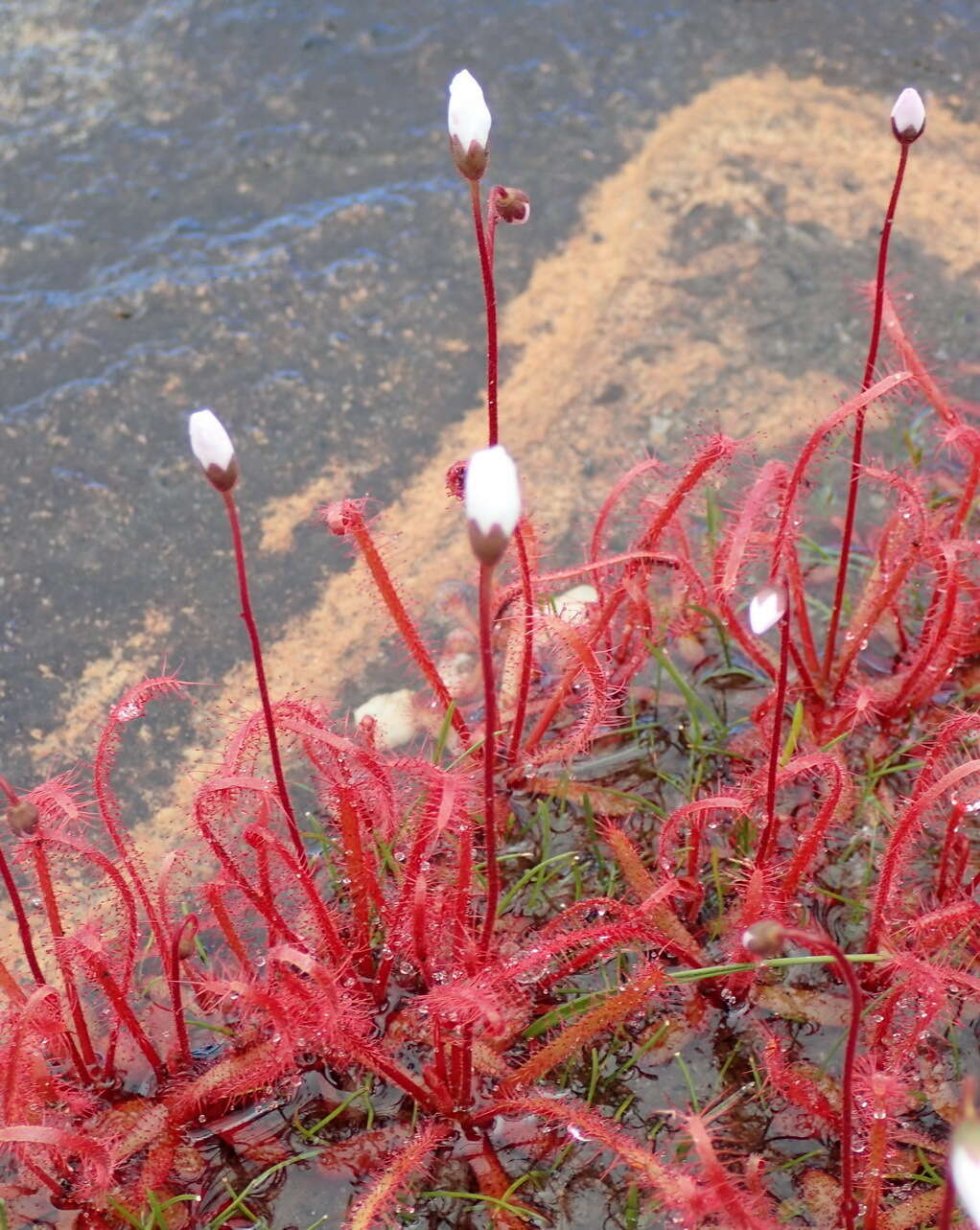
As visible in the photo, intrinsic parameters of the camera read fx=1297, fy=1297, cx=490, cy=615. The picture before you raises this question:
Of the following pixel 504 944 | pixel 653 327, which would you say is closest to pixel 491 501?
pixel 504 944

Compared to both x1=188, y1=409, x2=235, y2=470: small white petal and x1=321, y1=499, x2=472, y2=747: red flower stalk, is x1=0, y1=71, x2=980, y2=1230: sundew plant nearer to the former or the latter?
x1=321, y1=499, x2=472, y2=747: red flower stalk

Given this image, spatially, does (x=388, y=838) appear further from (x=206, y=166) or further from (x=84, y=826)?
(x=206, y=166)

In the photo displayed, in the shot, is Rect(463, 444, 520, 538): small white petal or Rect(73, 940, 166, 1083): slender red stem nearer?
Rect(463, 444, 520, 538): small white petal

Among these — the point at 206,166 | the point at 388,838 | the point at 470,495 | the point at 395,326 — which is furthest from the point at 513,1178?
the point at 206,166

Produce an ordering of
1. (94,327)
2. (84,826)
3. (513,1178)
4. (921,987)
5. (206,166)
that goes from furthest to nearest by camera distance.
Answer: (206,166), (94,327), (84,826), (513,1178), (921,987)

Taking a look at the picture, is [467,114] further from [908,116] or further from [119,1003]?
[119,1003]

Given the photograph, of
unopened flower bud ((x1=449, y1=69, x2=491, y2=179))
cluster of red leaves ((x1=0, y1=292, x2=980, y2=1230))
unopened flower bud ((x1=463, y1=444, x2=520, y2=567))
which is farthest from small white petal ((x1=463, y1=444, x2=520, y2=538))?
cluster of red leaves ((x1=0, y1=292, x2=980, y2=1230))
